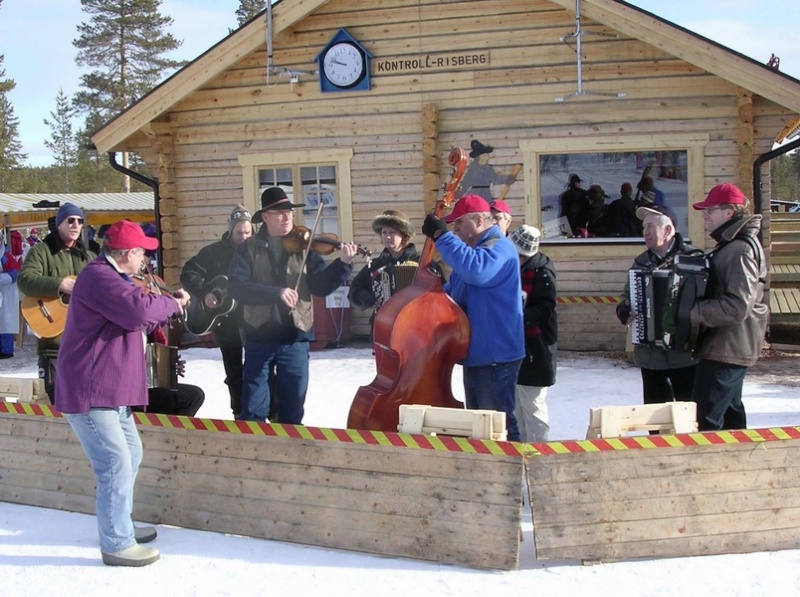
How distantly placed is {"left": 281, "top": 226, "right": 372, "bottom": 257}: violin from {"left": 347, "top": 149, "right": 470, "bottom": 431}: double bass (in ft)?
2.96

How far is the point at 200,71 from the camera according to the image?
39.3ft

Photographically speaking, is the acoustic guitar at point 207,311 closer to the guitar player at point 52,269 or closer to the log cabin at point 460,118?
the guitar player at point 52,269

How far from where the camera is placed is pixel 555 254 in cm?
1138

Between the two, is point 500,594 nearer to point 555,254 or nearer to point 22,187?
point 555,254

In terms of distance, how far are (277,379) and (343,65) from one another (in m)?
6.94

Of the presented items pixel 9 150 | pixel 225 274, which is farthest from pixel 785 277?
pixel 9 150

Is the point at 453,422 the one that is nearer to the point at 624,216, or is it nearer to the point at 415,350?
the point at 415,350

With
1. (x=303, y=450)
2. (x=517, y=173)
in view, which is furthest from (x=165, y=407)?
(x=517, y=173)

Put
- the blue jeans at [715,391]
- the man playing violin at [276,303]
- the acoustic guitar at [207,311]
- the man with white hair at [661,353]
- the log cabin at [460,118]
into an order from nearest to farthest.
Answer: the blue jeans at [715,391] → the man with white hair at [661,353] → the man playing violin at [276,303] → the acoustic guitar at [207,311] → the log cabin at [460,118]

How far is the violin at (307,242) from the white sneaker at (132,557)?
7.01ft

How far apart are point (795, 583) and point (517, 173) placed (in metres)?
7.66

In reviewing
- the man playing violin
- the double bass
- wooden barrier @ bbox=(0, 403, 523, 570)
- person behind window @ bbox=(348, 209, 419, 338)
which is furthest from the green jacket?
the double bass

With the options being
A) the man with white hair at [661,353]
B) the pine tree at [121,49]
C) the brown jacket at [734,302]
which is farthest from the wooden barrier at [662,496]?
the pine tree at [121,49]

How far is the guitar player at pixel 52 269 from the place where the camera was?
627 cm
